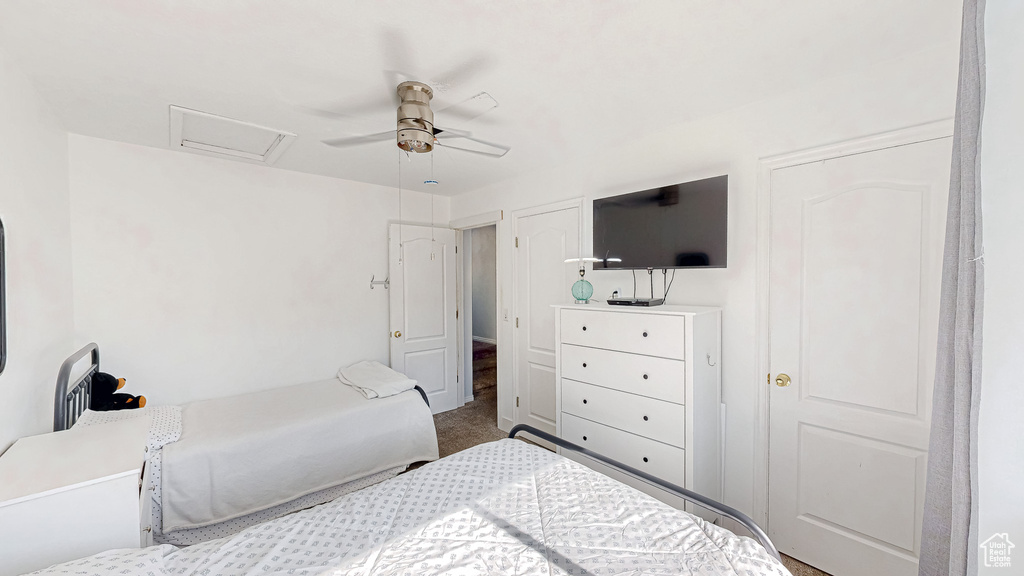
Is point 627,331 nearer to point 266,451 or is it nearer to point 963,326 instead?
point 963,326

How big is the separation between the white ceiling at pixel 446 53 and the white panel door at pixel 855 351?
1.99 ft

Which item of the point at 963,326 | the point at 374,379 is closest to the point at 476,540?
the point at 963,326

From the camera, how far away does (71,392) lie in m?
2.16

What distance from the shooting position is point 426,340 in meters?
4.30

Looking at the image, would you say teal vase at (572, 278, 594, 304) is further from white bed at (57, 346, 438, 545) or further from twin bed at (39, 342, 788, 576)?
white bed at (57, 346, 438, 545)

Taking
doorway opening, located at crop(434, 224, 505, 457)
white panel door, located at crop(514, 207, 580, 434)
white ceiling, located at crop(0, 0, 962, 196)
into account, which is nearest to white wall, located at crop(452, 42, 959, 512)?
white ceiling, located at crop(0, 0, 962, 196)

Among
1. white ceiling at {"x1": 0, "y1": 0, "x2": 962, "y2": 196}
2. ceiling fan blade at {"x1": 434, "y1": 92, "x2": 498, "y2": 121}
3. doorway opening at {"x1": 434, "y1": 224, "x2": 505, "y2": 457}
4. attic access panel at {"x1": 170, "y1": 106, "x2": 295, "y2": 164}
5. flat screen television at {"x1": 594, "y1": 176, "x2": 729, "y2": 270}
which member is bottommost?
doorway opening at {"x1": 434, "y1": 224, "x2": 505, "y2": 457}

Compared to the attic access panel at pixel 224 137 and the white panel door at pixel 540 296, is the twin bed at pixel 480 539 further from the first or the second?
the attic access panel at pixel 224 137

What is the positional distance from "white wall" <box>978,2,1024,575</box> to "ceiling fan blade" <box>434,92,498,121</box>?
5.88 ft

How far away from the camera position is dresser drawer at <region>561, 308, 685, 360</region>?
2188 mm

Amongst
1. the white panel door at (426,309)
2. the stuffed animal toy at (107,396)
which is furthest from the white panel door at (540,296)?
the stuffed animal toy at (107,396)

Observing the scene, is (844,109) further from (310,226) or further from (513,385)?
(310,226)

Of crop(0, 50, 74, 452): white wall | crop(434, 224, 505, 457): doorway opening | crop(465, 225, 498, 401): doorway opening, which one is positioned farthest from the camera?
crop(465, 225, 498, 401): doorway opening

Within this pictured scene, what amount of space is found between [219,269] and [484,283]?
4664 mm
